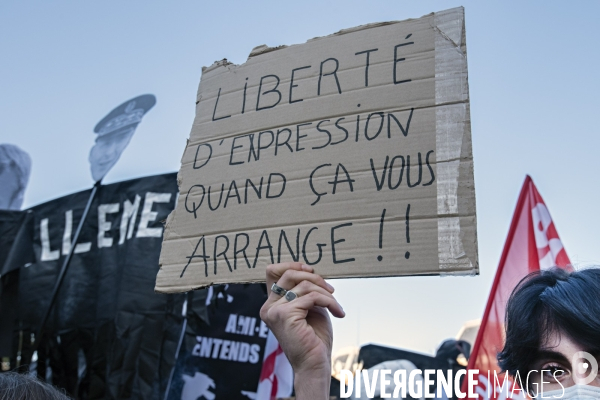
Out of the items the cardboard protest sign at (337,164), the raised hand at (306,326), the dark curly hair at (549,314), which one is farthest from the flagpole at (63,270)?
the dark curly hair at (549,314)

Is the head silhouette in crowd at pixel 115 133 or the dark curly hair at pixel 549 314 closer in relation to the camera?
the dark curly hair at pixel 549 314

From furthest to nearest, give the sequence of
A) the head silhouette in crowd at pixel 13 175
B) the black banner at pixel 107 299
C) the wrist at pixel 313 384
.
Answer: the head silhouette in crowd at pixel 13 175
the black banner at pixel 107 299
the wrist at pixel 313 384

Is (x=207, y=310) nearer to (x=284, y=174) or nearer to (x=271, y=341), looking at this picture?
(x=271, y=341)

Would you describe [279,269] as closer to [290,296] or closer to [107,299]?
[290,296]

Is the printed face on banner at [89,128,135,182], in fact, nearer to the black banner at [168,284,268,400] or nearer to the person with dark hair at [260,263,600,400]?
the black banner at [168,284,268,400]

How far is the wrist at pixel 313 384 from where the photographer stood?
1265 mm

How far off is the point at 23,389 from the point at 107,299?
3.04 meters

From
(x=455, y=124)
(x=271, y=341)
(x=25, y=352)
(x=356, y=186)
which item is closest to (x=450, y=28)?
(x=455, y=124)

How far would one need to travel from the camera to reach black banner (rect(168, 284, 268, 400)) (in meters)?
3.72

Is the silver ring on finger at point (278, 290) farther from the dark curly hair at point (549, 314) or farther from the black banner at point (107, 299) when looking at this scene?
the black banner at point (107, 299)

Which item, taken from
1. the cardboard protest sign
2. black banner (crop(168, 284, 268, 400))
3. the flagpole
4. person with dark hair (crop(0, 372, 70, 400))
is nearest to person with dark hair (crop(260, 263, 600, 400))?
the cardboard protest sign

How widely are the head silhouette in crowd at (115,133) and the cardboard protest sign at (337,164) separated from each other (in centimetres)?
261

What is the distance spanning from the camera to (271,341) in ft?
12.4

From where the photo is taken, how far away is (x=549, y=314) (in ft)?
4.94
